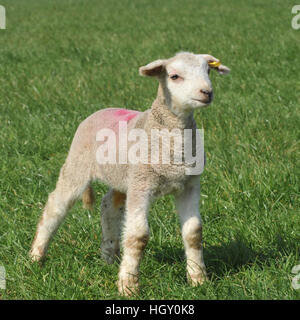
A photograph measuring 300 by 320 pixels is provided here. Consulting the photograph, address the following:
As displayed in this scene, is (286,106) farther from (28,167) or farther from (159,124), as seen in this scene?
(159,124)

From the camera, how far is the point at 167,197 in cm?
505

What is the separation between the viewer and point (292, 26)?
12688 millimetres

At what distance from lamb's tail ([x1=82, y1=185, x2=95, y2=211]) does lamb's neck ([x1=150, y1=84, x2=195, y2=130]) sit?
0.93 meters

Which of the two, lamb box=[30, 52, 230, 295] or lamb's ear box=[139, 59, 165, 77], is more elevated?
lamb's ear box=[139, 59, 165, 77]

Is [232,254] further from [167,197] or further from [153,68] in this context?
[153,68]

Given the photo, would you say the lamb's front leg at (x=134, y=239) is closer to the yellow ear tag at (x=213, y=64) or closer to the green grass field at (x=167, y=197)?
the green grass field at (x=167, y=197)

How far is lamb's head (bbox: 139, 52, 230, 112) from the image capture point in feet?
11.0

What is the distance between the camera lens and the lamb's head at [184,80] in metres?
3.35

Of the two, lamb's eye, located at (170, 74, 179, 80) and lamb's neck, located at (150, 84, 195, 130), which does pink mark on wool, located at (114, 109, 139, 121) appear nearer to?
lamb's neck, located at (150, 84, 195, 130)

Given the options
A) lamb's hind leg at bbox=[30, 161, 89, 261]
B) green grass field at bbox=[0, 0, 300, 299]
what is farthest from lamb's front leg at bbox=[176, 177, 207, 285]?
lamb's hind leg at bbox=[30, 161, 89, 261]

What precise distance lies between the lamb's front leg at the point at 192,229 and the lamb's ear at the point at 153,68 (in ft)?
2.33

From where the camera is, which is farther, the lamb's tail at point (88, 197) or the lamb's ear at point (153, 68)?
the lamb's tail at point (88, 197)

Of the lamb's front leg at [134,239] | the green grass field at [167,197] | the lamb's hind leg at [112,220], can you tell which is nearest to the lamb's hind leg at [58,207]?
the green grass field at [167,197]

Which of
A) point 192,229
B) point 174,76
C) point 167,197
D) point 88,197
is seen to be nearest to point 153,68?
point 174,76
